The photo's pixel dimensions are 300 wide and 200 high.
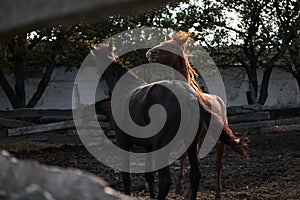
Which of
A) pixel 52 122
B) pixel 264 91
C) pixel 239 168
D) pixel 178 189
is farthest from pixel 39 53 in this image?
pixel 264 91

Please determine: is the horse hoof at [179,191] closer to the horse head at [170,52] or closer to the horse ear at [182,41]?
the horse head at [170,52]

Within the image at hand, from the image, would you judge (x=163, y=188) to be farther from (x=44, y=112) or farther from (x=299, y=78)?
(x=299, y=78)

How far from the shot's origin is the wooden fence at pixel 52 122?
12477 millimetres

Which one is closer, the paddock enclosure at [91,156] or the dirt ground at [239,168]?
the paddock enclosure at [91,156]

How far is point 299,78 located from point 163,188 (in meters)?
13.1

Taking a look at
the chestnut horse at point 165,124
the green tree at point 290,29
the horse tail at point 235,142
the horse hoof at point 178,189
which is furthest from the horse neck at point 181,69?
the green tree at point 290,29

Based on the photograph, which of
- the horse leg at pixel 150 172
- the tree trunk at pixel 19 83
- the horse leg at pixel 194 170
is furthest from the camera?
the tree trunk at pixel 19 83

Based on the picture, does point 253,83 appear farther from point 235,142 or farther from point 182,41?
point 235,142

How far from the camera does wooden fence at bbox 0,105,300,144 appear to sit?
491 inches

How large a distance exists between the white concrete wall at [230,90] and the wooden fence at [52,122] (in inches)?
150

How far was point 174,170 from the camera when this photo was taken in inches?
390

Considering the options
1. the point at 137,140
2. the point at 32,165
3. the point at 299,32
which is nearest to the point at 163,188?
the point at 137,140

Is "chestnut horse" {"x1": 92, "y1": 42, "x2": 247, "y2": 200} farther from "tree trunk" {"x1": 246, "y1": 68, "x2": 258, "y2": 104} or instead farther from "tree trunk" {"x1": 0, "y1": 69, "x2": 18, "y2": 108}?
"tree trunk" {"x1": 246, "y1": 68, "x2": 258, "y2": 104}

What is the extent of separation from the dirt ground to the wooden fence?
0.31 metres
